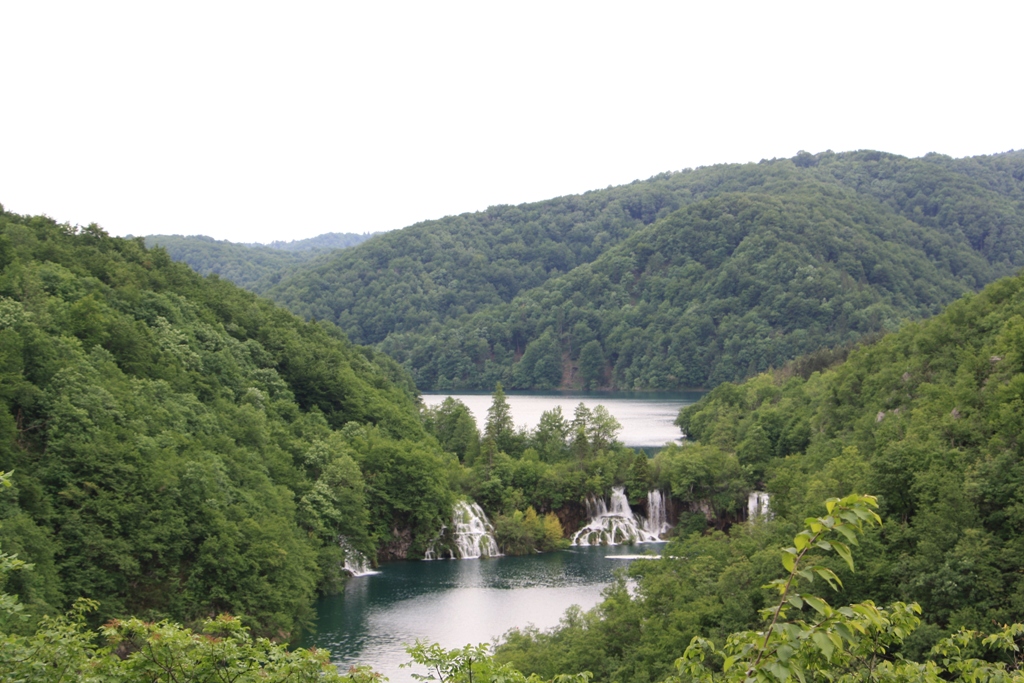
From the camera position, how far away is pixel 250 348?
6216 centimetres

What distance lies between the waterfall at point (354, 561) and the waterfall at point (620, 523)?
13.7 meters

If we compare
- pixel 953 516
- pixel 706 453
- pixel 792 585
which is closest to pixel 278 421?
pixel 706 453

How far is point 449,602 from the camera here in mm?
43500

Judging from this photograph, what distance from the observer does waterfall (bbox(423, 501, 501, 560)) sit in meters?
53.8

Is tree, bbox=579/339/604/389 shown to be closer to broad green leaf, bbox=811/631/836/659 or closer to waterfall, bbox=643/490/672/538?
waterfall, bbox=643/490/672/538

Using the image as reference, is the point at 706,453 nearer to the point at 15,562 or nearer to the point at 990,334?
the point at 990,334

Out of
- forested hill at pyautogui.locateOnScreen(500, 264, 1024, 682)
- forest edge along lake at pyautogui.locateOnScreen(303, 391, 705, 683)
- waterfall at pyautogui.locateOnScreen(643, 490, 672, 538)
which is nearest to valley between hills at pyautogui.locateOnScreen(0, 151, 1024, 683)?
forested hill at pyautogui.locateOnScreen(500, 264, 1024, 682)

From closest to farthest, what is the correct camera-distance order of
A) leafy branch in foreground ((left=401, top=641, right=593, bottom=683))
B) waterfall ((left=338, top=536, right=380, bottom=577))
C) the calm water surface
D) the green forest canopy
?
leafy branch in foreground ((left=401, top=641, right=593, bottom=683)) < the green forest canopy < the calm water surface < waterfall ((left=338, top=536, right=380, bottom=577))

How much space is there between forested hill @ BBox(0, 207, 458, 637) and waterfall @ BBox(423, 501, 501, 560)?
0.89 meters

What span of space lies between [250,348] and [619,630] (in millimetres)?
38531

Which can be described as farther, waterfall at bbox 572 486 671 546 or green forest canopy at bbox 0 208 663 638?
waterfall at bbox 572 486 671 546

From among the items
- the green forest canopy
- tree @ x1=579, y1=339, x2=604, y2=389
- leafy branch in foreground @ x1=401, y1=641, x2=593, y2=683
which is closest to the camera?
leafy branch in foreground @ x1=401, y1=641, x2=593, y2=683

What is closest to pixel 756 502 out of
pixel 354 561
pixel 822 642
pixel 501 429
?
pixel 501 429

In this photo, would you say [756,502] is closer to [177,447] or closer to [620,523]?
[620,523]
